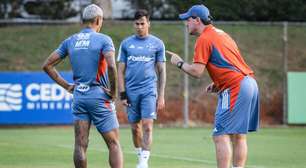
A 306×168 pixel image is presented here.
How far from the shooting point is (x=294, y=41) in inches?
1267

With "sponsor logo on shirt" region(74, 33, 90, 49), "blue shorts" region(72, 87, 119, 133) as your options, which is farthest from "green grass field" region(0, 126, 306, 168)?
"sponsor logo on shirt" region(74, 33, 90, 49)

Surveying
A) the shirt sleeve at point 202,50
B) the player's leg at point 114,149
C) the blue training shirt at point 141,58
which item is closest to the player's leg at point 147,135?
the blue training shirt at point 141,58

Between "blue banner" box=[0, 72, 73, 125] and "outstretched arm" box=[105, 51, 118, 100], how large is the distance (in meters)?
14.2

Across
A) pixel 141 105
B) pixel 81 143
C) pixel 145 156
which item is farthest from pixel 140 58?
pixel 81 143

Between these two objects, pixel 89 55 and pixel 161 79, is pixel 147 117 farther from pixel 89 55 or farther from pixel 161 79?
pixel 89 55

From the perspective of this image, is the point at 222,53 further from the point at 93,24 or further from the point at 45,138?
the point at 45,138

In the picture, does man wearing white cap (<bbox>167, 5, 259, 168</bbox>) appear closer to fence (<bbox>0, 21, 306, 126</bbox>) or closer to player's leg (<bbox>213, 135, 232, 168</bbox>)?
player's leg (<bbox>213, 135, 232, 168</bbox>)

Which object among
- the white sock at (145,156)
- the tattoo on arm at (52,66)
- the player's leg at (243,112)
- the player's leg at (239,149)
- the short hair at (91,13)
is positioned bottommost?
the white sock at (145,156)

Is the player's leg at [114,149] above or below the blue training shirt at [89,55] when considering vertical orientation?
below

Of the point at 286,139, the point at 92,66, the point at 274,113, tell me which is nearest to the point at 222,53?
the point at 92,66

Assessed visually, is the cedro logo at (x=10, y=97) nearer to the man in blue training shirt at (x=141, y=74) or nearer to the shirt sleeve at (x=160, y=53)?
the man in blue training shirt at (x=141, y=74)

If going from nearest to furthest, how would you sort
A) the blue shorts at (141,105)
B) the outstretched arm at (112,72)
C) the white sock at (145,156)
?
1. the outstretched arm at (112,72)
2. the white sock at (145,156)
3. the blue shorts at (141,105)

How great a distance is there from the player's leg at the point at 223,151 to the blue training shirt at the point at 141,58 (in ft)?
11.6

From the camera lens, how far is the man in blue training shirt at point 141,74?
49.3 feet
